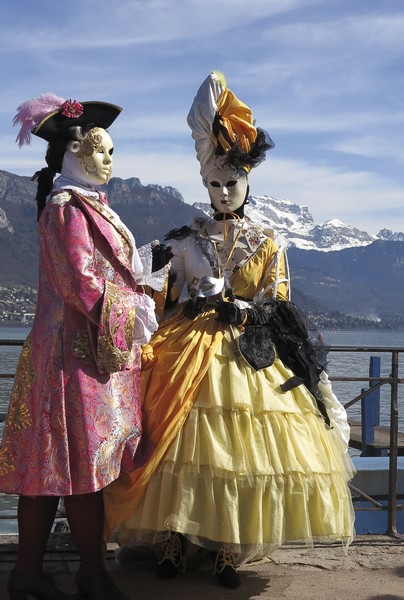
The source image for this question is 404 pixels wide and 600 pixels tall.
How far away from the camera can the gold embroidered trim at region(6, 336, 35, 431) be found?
123 inches

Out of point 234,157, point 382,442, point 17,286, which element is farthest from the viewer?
point 17,286

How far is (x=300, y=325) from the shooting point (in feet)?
12.2

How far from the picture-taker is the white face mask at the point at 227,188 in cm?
393

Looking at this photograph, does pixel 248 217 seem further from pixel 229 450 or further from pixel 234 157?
pixel 229 450

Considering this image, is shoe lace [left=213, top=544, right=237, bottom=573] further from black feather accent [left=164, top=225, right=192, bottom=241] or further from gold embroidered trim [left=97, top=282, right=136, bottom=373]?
black feather accent [left=164, top=225, right=192, bottom=241]

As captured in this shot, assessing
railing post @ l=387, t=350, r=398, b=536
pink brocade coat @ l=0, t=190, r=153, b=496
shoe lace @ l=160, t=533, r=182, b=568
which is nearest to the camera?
pink brocade coat @ l=0, t=190, r=153, b=496

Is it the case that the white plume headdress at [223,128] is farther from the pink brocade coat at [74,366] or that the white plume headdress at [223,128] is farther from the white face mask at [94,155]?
the pink brocade coat at [74,366]

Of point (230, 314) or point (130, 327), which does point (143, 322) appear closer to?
point (130, 327)

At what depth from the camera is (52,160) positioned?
3.33m

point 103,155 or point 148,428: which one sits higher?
point 103,155

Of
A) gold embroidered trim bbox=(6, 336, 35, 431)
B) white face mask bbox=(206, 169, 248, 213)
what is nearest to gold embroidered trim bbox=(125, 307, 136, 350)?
gold embroidered trim bbox=(6, 336, 35, 431)

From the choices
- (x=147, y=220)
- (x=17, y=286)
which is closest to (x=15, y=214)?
(x=147, y=220)

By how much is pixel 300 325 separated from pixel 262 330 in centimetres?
21

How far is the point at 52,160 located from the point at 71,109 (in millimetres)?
222
